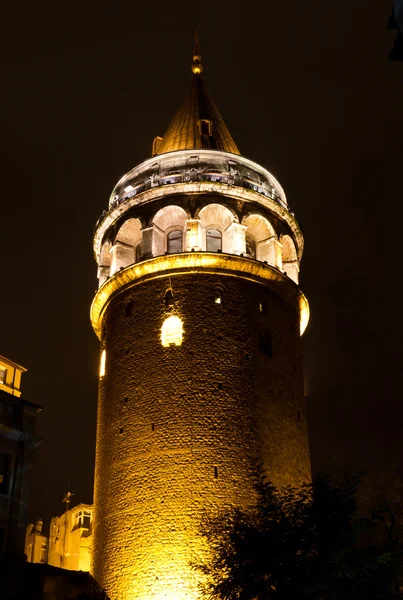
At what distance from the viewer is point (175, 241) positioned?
35656 millimetres

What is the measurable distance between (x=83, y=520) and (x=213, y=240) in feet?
81.3

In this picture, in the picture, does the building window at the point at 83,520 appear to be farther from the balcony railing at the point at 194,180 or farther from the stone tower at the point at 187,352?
the balcony railing at the point at 194,180

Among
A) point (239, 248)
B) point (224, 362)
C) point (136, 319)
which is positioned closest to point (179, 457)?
point (224, 362)

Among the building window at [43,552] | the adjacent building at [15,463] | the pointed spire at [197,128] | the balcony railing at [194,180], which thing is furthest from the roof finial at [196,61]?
the building window at [43,552]

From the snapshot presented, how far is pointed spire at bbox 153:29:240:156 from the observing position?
126 feet

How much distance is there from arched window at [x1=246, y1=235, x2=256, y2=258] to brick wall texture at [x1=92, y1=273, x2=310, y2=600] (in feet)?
7.65

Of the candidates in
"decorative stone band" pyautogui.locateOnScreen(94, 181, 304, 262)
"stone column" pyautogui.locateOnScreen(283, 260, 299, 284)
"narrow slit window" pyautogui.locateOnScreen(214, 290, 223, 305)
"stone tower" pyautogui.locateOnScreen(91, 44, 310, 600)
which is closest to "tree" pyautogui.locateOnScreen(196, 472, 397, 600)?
"stone tower" pyautogui.locateOnScreen(91, 44, 310, 600)

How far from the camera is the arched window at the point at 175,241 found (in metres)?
35.4

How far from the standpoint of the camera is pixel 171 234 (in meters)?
35.9

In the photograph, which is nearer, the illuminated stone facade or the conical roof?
the conical roof

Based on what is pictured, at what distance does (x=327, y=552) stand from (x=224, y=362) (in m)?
10.2

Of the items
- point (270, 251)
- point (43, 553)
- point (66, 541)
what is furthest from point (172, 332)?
point (43, 553)

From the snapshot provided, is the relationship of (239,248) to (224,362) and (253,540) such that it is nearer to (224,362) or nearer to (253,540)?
(224,362)

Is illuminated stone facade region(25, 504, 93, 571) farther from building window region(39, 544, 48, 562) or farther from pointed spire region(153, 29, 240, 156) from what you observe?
pointed spire region(153, 29, 240, 156)
